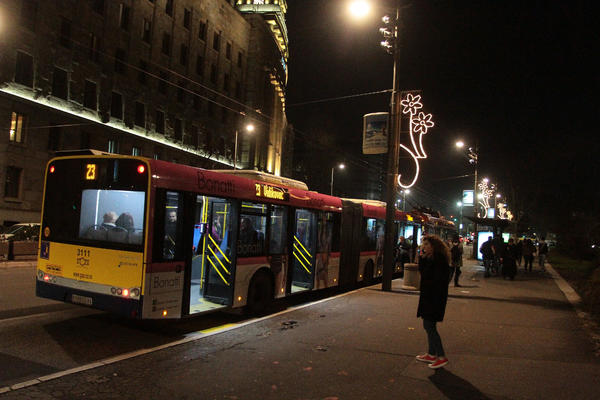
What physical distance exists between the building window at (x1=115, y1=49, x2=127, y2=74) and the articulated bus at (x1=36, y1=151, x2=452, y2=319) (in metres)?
28.6

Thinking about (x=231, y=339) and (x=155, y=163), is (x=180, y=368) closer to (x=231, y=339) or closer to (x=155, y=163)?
(x=231, y=339)

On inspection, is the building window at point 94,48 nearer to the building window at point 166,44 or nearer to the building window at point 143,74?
the building window at point 143,74

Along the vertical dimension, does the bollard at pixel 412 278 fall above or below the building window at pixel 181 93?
below

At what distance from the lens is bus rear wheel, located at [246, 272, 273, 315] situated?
9.45 metres

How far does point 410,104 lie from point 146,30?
2837 cm

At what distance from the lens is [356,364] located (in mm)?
6309

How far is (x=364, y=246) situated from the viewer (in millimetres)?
15398

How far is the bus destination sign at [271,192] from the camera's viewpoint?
9594 mm

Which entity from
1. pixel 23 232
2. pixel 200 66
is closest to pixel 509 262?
pixel 23 232

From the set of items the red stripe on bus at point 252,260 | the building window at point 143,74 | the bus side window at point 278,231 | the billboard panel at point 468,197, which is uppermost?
the building window at point 143,74

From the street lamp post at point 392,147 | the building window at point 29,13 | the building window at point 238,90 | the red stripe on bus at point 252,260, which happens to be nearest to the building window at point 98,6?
the building window at point 29,13

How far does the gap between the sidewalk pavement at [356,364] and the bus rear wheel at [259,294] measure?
0.52m

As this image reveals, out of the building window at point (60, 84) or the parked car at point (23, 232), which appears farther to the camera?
the building window at point (60, 84)

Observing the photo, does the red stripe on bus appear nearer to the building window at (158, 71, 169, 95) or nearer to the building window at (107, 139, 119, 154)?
the building window at (107, 139, 119, 154)
